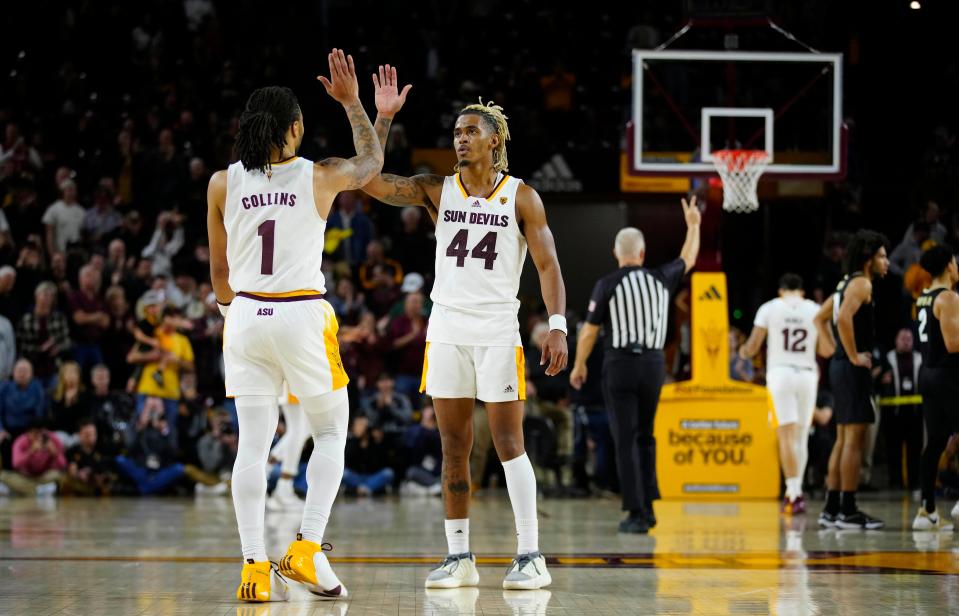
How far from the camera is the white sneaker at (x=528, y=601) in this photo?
216 inches

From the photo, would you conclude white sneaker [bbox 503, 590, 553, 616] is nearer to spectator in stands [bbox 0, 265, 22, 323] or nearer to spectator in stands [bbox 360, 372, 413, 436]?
spectator in stands [bbox 360, 372, 413, 436]

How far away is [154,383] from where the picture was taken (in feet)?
49.3

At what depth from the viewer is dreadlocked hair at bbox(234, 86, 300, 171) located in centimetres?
593

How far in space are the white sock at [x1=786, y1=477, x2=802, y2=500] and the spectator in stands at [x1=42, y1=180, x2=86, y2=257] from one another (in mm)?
10326

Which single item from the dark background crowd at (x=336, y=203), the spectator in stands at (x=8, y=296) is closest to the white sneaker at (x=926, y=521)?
the dark background crowd at (x=336, y=203)

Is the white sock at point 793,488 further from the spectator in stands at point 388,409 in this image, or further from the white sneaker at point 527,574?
the white sneaker at point 527,574

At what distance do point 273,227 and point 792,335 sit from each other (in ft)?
25.2

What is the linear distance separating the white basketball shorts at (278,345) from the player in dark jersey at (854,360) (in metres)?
5.35

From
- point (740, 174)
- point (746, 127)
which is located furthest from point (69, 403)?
point (746, 127)

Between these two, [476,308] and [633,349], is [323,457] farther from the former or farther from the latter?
[633,349]

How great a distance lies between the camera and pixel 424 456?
14.7m

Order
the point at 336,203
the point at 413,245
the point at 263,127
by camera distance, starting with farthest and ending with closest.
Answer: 1. the point at 336,203
2. the point at 413,245
3. the point at 263,127

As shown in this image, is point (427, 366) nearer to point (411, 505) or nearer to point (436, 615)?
point (436, 615)

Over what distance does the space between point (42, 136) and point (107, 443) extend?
6.80m
